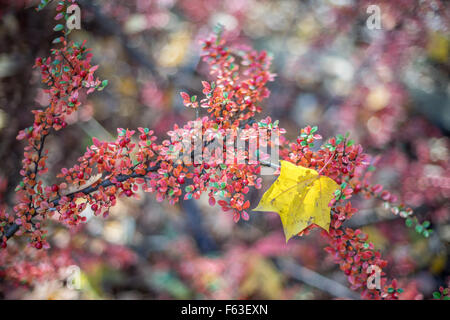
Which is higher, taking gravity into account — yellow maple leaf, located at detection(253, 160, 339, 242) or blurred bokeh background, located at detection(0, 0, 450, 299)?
blurred bokeh background, located at detection(0, 0, 450, 299)

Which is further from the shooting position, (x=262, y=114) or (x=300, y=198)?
(x=262, y=114)

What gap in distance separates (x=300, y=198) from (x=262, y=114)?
84 centimetres

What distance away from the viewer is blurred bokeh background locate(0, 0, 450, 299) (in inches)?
53.7

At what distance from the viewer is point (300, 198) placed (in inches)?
22.7

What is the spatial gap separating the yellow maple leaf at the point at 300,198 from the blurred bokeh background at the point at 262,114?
0.91m

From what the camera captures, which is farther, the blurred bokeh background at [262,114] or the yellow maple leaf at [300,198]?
the blurred bokeh background at [262,114]

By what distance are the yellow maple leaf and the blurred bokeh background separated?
0.91 m

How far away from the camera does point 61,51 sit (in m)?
0.59

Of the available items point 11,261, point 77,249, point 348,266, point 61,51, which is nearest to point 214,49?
point 61,51

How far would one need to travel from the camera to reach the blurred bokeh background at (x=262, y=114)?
136cm

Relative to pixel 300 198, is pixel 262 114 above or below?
above

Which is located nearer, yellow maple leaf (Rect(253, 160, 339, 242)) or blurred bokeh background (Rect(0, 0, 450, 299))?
yellow maple leaf (Rect(253, 160, 339, 242))

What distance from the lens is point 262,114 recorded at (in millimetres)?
1368

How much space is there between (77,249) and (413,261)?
5.17 feet
